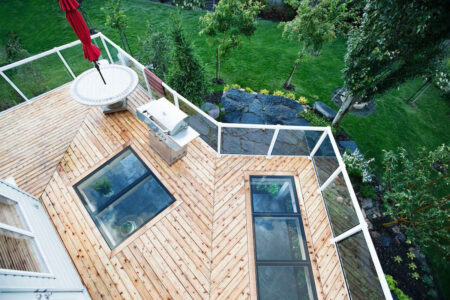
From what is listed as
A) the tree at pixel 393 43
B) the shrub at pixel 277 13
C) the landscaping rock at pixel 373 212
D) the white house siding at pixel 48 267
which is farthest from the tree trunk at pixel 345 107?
the shrub at pixel 277 13

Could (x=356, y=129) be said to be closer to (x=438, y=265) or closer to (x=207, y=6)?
(x=438, y=265)

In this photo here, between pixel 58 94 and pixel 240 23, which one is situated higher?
pixel 240 23

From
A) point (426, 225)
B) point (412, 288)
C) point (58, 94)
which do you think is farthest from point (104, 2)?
point (412, 288)

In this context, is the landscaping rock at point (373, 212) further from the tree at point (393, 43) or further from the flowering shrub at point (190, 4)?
the flowering shrub at point (190, 4)

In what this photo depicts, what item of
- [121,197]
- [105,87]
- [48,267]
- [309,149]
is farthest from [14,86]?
[309,149]

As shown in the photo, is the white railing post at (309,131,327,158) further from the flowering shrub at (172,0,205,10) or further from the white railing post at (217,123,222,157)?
the flowering shrub at (172,0,205,10)

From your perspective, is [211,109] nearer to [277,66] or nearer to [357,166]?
[277,66]
